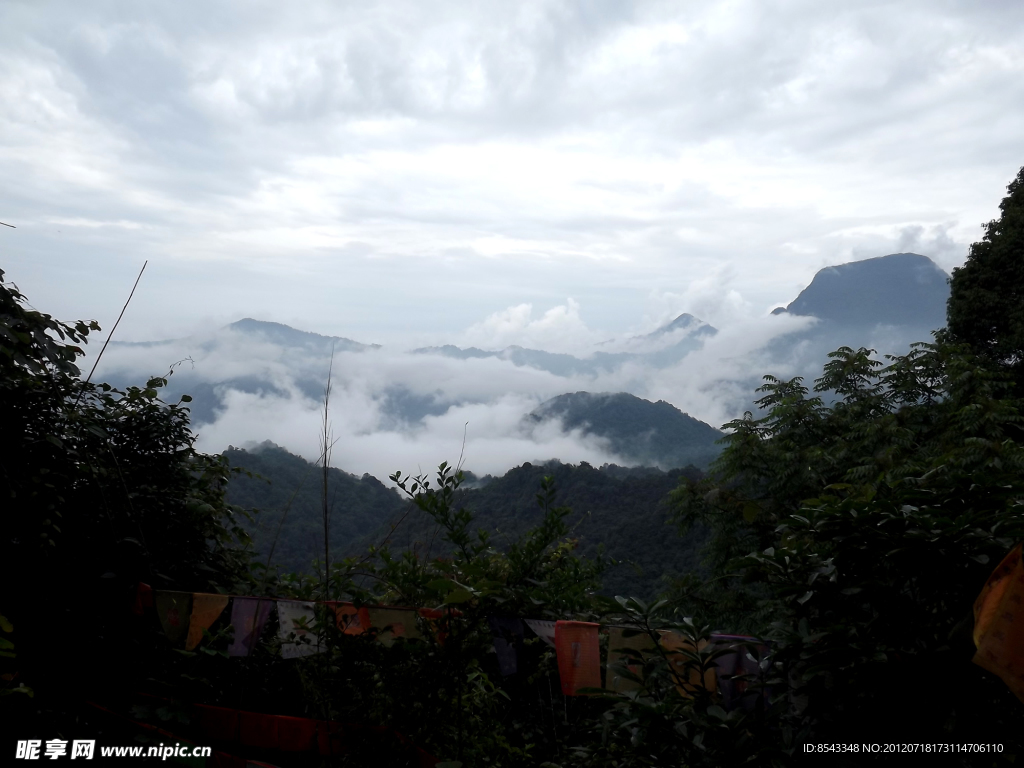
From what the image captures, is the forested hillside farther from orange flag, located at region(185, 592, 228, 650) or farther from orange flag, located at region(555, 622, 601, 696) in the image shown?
orange flag, located at region(185, 592, 228, 650)

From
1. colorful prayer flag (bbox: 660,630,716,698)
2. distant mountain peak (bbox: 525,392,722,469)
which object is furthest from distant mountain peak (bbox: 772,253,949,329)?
colorful prayer flag (bbox: 660,630,716,698)

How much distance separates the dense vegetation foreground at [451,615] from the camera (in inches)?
70.6

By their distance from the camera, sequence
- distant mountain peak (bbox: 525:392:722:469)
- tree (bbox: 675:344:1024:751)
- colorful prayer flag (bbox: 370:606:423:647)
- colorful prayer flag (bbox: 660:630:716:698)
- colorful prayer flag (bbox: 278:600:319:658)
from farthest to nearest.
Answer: distant mountain peak (bbox: 525:392:722:469), colorful prayer flag (bbox: 278:600:319:658), colorful prayer flag (bbox: 370:606:423:647), colorful prayer flag (bbox: 660:630:716:698), tree (bbox: 675:344:1024:751)

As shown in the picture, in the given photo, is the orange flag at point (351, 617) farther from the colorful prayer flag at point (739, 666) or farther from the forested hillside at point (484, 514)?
the colorful prayer flag at point (739, 666)

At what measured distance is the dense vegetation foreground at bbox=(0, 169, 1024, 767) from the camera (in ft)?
5.89

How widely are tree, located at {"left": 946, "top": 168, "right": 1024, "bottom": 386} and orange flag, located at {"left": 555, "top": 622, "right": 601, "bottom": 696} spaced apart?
1298 centimetres

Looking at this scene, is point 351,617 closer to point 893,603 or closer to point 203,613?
point 203,613

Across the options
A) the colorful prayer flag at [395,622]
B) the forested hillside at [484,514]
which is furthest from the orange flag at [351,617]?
the forested hillside at [484,514]

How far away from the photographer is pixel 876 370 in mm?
12984

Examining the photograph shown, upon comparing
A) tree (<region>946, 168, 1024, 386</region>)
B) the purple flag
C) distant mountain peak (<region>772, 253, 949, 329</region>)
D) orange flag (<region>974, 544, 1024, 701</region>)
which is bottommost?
the purple flag

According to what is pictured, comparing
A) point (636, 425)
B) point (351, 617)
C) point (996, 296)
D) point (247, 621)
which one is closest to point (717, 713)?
point (351, 617)

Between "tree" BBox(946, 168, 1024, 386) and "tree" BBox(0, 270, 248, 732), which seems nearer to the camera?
"tree" BBox(0, 270, 248, 732)

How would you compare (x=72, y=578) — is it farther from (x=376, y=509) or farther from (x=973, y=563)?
(x=376, y=509)

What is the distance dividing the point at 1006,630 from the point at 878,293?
7811 centimetres
